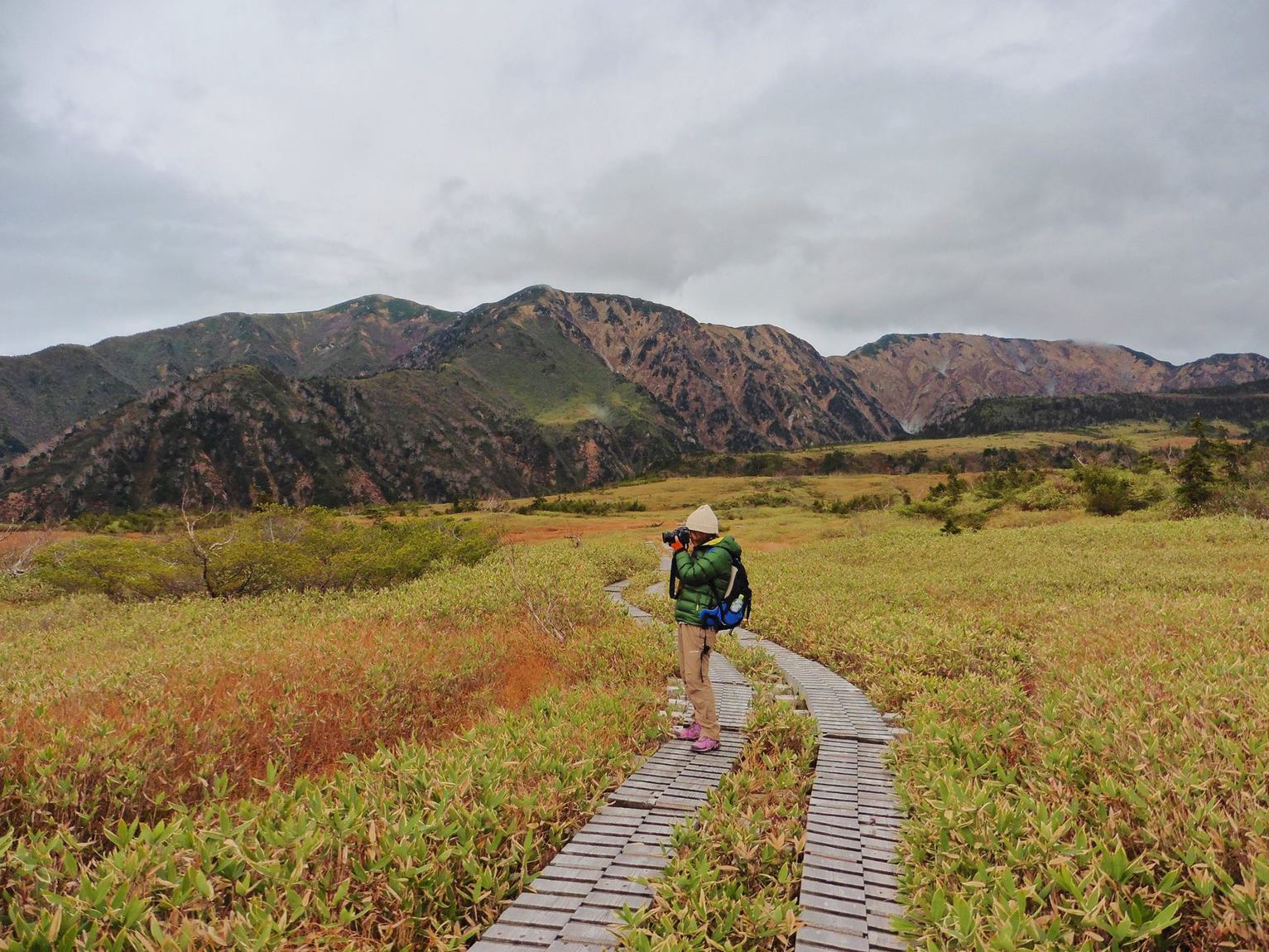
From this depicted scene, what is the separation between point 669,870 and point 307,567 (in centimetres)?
1800


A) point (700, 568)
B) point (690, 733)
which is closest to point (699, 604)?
point (700, 568)

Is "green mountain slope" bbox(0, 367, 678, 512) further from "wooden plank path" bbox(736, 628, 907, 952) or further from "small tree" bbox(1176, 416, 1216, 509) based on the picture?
"wooden plank path" bbox(736, 628, 907, 952)

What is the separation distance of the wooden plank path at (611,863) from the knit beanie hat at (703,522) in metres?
2.69

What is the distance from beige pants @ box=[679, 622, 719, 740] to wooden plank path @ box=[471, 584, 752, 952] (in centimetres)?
36

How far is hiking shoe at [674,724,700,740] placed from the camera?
759 cm

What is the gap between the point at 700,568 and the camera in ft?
25.4

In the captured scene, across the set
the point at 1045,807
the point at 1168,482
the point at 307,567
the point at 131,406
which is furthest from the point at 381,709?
the point at 131,406

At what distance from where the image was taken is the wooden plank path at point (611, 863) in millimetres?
4121

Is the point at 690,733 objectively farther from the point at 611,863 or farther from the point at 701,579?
the point at 611,863

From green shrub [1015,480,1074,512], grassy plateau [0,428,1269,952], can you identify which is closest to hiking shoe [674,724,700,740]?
grassy plateau [0,428,1269,952]

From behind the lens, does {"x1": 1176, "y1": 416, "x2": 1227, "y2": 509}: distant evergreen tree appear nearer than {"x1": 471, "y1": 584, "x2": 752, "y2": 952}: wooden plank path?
No

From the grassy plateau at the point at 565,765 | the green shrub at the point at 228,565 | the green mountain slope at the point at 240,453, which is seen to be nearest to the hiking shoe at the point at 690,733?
the grassy plateau at the point at 565,765

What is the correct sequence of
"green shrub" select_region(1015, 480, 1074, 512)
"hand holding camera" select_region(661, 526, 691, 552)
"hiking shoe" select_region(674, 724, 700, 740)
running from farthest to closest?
"green shrub" select_region(1015, 480, 1074, 512) → "hand holding camera" select_region(661, 526, 691, 552) → "hiking shoe" select_region(674, 724, 700, 740)

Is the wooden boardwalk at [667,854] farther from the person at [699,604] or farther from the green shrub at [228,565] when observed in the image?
the green shrub at [228,565]
